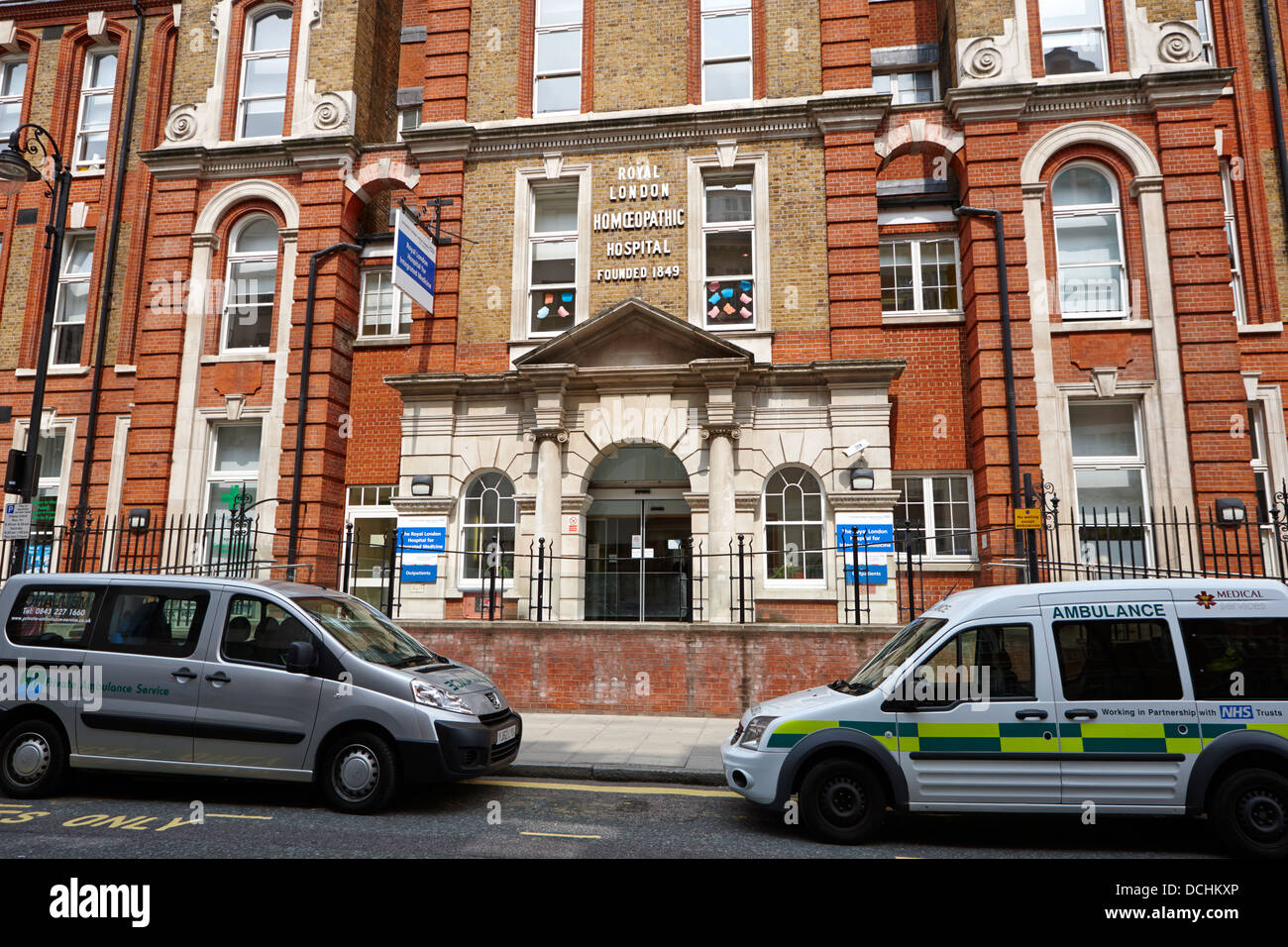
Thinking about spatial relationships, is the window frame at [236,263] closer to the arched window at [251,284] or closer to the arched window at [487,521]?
the arched window at [251,284]

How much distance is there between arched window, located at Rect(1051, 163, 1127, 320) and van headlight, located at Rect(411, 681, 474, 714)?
43.3 ft

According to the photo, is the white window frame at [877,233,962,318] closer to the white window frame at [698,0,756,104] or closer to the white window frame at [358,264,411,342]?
the white window frame at [698,0,756,104]

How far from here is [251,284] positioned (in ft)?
58.7

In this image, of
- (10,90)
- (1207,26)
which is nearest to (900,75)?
(1207,26)

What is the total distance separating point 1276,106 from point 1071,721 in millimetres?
17239

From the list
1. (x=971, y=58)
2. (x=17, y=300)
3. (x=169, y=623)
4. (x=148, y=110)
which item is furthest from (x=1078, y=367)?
(x=17, y=300)

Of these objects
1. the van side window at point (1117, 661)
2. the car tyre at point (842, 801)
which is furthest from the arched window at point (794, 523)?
the car tyre at point (842, 801)

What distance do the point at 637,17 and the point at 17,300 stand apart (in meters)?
16.8

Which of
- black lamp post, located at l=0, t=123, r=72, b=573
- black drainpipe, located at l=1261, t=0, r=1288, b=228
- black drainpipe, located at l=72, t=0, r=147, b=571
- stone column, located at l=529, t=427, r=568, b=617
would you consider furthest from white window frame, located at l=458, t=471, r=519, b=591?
black drainpipe, located at l=1261, t=0, r=1288, b=228

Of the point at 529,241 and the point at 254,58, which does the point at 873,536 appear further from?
the point at 254,58

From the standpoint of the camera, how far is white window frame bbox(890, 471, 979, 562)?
15.2 metres

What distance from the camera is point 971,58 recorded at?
50.5 feet

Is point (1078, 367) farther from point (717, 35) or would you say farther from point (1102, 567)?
point (717, 35)

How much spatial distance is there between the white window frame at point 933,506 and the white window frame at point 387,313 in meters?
11.1
